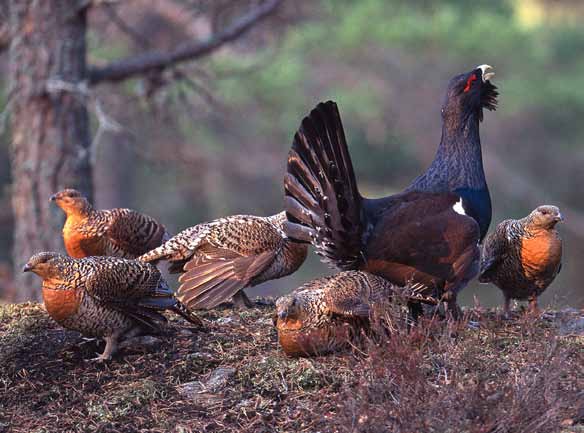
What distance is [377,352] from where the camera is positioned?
456 centimetres

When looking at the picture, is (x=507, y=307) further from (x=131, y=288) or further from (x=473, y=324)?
(x=131, y=288)

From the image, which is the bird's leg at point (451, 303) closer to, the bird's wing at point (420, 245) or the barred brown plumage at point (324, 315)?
the bird's wing at point (420, 245)

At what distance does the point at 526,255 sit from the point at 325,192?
1.60 meters

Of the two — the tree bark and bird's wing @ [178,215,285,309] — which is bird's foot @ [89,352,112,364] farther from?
the tree bark

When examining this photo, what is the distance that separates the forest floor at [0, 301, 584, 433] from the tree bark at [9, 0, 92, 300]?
456 centimetres

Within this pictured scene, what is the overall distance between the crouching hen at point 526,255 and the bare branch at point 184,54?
233 inches

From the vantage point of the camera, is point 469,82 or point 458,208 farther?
point 469,82

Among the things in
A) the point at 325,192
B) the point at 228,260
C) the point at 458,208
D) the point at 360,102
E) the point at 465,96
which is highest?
the point at 360,102

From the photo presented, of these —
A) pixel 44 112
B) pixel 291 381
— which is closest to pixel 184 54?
pixel 44 112

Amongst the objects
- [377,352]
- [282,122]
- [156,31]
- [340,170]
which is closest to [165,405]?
[377,352]

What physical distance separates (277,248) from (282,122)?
11.2m

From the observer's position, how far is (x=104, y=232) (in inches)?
281

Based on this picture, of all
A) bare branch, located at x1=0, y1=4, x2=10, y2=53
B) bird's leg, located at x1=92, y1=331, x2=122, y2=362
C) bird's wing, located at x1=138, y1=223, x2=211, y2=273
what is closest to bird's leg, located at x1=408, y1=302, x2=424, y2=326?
bird's wing, located at x1=138, y1=223, x2=211, y2=273

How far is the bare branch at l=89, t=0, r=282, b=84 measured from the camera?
11.6 metres
